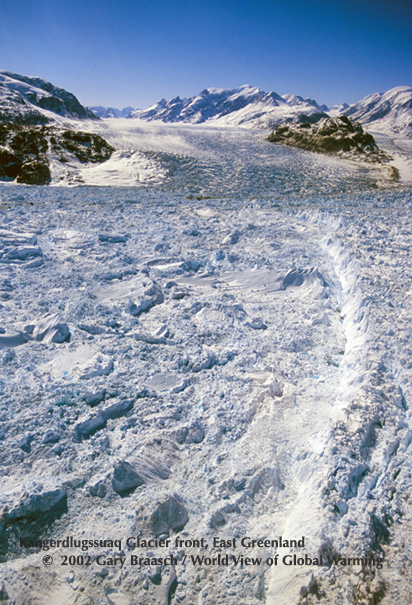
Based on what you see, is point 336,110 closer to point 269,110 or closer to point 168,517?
point 269,110

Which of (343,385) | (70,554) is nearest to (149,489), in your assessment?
(70,554)

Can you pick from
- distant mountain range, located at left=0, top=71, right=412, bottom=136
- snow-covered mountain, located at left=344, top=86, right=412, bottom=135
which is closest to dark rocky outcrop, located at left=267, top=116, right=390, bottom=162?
distant mountain range, located at left=0, top=71, right=412, bottom=136

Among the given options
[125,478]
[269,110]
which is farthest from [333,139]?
[269,110]

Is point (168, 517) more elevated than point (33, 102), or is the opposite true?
point (33, 102)

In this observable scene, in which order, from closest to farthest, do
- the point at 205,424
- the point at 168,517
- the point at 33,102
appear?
1. the point at 168,517
2. the point at 205,424
3. the point at 33,102

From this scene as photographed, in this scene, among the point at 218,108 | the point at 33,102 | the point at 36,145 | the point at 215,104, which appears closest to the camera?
the point at 36,145

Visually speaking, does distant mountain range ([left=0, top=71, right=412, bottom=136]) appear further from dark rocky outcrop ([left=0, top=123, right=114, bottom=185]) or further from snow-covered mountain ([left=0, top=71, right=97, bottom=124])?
dark rocky outcrop ([left=0, top=123, right=114, bottom=185])

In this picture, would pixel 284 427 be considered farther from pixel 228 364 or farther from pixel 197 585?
pixel 197 585
